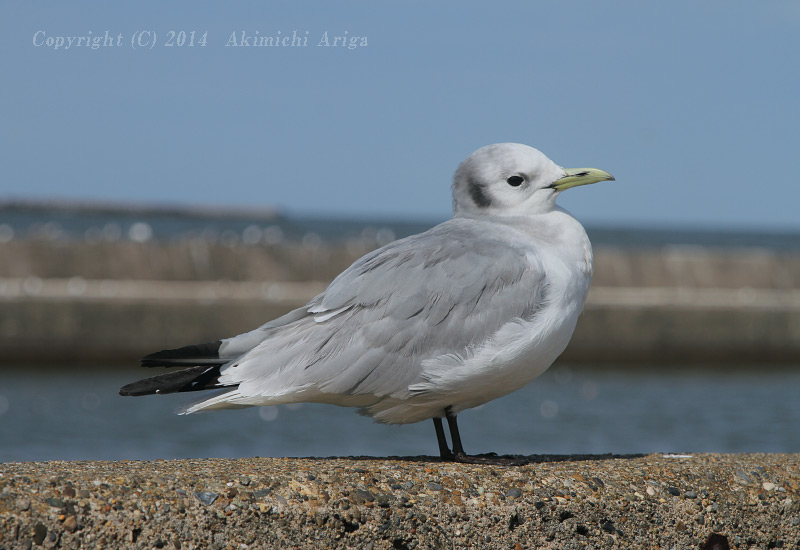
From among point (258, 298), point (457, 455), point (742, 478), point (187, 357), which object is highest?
point (258, 298)

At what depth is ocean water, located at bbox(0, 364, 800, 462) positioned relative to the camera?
11.9 meters

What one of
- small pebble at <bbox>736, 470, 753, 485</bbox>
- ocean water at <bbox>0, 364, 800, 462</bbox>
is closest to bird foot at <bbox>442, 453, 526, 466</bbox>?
small pebble at <bbox>736, 470, 753, 485</bbox>

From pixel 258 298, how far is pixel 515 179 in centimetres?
1453

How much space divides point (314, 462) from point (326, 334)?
575 mm

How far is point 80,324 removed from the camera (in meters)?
17.8

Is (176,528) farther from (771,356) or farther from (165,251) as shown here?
(771,356)

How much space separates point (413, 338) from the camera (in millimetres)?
3801

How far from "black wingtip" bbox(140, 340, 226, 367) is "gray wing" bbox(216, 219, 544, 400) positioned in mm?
86

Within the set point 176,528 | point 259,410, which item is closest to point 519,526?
point 176,528

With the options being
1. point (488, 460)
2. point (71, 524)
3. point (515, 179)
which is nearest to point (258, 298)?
point (515, 179)

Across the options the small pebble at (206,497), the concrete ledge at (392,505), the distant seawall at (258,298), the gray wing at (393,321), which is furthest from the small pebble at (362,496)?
the distant seawall at (258,298)

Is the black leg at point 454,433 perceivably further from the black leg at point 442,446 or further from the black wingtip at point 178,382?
the black wingtip at point 178,382

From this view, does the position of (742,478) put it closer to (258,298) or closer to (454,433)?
(454,433)

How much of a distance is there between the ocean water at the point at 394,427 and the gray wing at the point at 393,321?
7.53 meters
